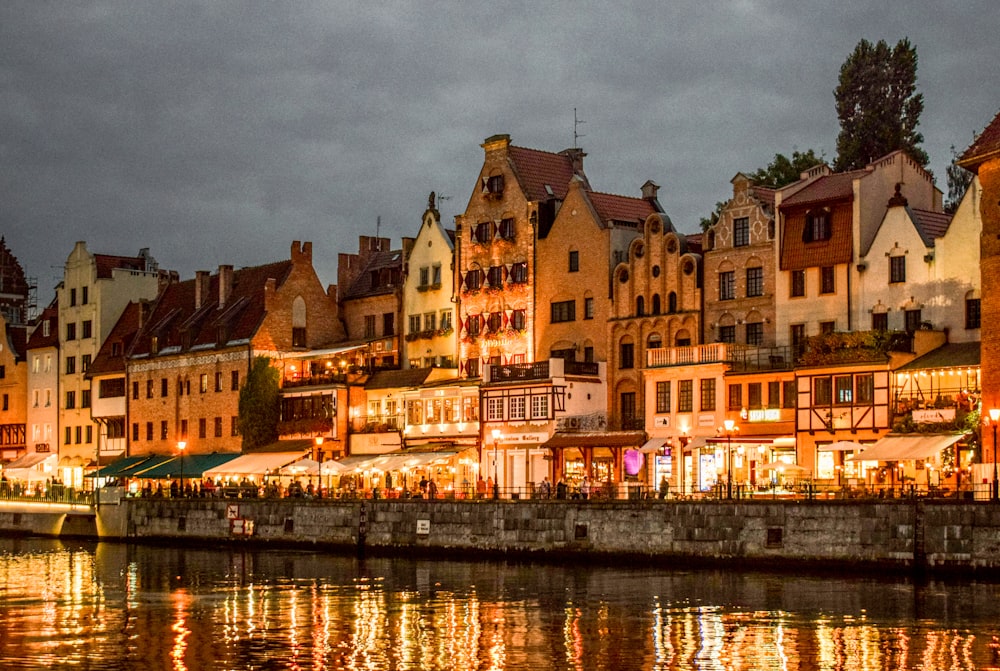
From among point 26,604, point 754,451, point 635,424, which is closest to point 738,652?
point 26,604

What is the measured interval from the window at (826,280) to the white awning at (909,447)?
9.76 m

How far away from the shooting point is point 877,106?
90688 millimetres

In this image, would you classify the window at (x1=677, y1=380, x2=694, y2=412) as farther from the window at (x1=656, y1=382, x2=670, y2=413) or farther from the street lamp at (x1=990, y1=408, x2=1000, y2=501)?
the street lamp at (x1=990, y1=408, x2=1000, y2=501)

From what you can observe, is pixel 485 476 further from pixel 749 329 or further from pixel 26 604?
pixel 26 604

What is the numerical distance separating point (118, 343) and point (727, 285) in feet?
156

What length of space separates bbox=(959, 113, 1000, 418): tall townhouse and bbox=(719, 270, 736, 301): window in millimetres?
15618

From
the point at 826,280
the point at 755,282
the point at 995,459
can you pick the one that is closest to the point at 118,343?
A: the point at 755,282

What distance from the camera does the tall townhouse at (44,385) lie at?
113 metres

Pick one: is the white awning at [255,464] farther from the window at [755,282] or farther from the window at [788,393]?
the window at [788,393]

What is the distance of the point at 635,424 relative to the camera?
79188mm

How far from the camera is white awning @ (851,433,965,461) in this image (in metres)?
62.0

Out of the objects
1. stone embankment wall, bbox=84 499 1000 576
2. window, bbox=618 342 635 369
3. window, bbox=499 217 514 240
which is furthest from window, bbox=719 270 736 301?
Answer: stone embankment wall, bbox=84 499 1000 576

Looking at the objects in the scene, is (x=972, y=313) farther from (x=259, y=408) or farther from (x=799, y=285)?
(x=259, y=408)

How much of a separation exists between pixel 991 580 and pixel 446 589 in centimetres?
1787
